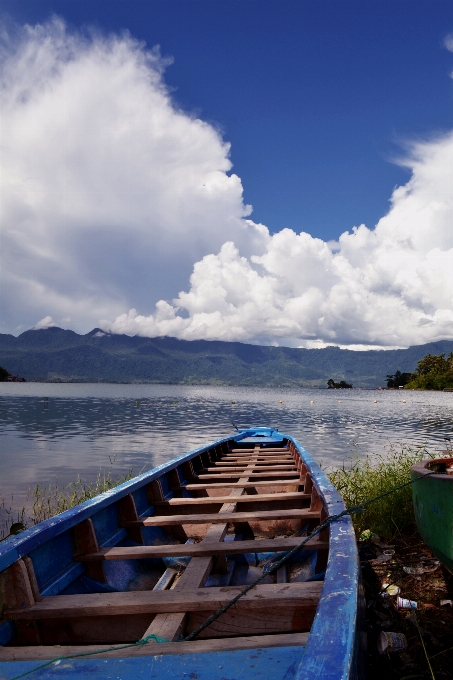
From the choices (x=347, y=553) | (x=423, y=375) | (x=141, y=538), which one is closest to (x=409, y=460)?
(x=141, y=538)

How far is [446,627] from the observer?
459 centimetres

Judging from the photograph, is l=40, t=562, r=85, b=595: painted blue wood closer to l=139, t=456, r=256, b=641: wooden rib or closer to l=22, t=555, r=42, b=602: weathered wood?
l=22, t=555, r=42, b=602: weathered wood

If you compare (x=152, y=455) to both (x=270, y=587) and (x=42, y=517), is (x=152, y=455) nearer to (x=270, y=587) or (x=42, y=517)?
(x=42, y=517)

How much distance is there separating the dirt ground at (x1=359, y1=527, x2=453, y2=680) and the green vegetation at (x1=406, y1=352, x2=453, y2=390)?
397ft

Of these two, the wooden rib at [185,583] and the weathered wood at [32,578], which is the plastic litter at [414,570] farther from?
the weathered wood at [32,578]

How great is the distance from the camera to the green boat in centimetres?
436

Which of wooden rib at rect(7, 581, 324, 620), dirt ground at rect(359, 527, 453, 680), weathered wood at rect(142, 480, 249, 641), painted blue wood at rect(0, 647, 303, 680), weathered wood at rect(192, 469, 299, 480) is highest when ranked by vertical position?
painted blue wood at rect(0, 647, 303, 680)

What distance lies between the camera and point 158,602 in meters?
2.87

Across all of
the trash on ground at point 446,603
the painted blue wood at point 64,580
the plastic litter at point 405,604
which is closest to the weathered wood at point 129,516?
the painted blue wood at point 64,580

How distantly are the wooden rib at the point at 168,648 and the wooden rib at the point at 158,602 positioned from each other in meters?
0.41

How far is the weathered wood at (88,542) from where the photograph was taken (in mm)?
3916

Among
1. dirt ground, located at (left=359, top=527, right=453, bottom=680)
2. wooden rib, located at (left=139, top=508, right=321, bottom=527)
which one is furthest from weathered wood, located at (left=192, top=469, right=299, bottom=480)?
wooden rib, located at (left=139, top=508, right=321, bottom=527)

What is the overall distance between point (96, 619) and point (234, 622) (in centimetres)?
92

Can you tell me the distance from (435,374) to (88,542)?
131141 mm
